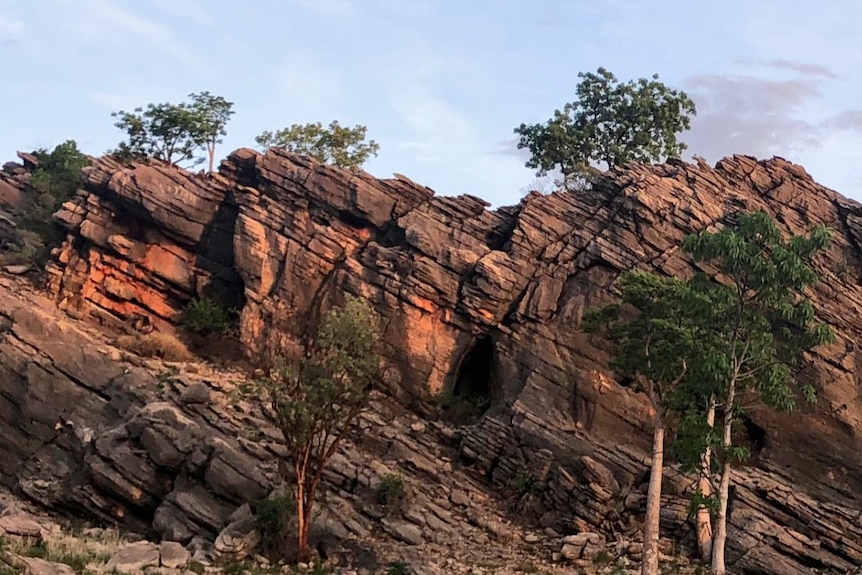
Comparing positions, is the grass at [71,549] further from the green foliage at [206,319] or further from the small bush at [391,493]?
the green foliage at [206,319]

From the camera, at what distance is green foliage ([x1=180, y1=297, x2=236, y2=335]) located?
4016 centimetres

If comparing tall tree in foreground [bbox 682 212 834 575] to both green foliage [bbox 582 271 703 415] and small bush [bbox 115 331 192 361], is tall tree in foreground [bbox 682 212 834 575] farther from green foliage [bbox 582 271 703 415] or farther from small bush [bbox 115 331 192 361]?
small bush [bbox 115 331 192 361]

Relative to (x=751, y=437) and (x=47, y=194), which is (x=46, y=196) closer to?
(x=47, y=194)

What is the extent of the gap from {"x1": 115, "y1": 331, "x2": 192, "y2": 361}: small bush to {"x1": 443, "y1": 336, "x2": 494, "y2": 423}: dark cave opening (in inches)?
480

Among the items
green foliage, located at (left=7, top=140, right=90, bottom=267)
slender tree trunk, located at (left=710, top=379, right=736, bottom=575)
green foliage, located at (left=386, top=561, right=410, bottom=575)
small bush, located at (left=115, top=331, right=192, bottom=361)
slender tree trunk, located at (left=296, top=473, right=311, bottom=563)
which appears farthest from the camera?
green foliage, located at (left=7, top=140, right=90, bottom=267)

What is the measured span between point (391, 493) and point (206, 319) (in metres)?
15.5

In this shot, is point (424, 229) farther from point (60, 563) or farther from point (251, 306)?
point (60, 563)

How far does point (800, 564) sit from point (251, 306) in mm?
25172

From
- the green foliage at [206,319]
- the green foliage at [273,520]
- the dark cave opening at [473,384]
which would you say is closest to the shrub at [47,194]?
the green foliage at [206,319]

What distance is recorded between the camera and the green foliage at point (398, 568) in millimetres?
23770

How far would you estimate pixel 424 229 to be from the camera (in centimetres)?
3928

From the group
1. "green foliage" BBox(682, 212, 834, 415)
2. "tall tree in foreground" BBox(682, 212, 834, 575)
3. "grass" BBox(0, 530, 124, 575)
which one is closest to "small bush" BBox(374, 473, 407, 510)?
"grass" BBox(0, 530, 124, 575)

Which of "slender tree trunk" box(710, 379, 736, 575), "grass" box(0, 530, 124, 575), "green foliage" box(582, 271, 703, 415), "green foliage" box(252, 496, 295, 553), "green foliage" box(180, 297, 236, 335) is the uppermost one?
"green foliage" box(582, 271, 703, 415)

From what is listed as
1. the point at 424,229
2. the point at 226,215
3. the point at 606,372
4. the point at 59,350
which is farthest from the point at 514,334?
the point at 59,350
